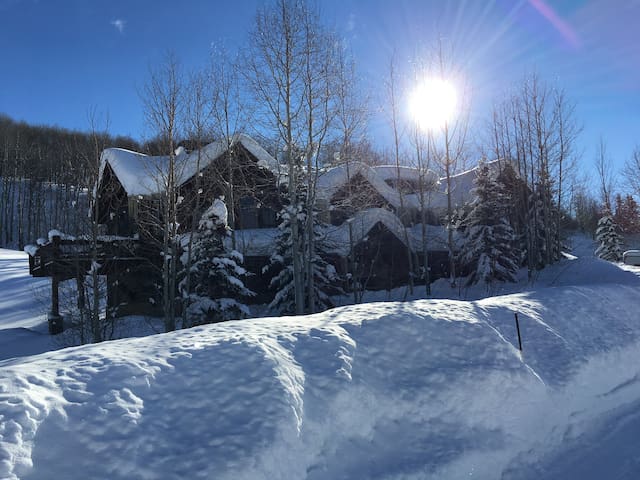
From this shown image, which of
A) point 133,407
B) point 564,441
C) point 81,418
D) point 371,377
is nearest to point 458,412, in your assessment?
point 371,377

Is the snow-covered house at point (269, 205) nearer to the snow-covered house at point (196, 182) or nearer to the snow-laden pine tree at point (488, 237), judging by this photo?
the snow-covered house at point (196, 182)

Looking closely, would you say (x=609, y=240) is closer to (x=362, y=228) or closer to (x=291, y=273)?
(x=362, y=228)

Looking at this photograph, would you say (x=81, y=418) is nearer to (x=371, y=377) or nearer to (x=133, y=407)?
(x=133, y=407)

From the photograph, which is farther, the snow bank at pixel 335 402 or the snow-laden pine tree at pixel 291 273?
the snow-laden pine tree at pixel 291 273

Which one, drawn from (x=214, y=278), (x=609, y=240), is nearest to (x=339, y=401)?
(x=214, y=278)

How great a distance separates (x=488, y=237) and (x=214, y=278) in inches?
485

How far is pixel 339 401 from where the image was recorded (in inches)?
165

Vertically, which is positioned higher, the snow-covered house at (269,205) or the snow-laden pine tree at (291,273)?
the snow-covered house at (269,205)

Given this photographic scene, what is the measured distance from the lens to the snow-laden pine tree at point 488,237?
752 inches

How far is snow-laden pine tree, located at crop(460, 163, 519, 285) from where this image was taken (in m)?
19.1

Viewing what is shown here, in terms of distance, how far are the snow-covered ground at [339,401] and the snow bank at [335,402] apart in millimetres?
15

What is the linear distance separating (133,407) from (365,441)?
81.1 inches

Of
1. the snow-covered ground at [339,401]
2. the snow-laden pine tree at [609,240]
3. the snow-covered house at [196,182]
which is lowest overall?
the snow-covered ground at [339,401]

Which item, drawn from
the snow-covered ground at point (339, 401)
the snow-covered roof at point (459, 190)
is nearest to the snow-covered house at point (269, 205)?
the snow-covered roof at point (459, 190)
